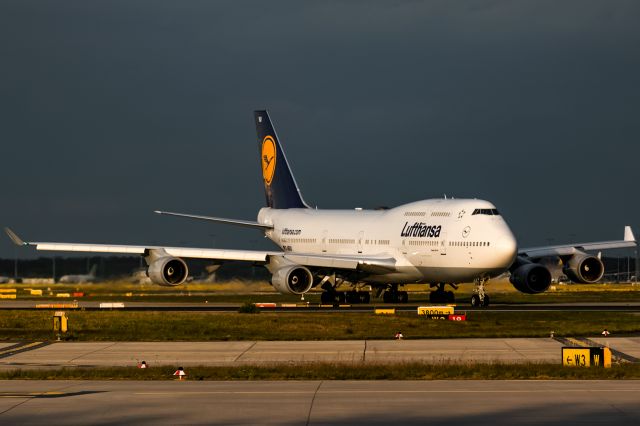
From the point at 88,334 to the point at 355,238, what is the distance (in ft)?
85.5

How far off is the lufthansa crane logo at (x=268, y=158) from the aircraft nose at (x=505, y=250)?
2506 centimetres

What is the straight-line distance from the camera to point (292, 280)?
55.6 meters

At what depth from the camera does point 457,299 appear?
209 ft

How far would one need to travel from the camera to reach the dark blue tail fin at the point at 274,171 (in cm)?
7244

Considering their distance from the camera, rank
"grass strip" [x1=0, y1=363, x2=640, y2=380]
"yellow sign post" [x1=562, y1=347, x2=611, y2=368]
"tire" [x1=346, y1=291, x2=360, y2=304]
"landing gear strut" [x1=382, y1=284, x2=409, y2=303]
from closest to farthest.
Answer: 1. "grass strip" [x1=0, y1=363, x2=640, y2=380]
2. "yellow sign post" [x1=562, y1=347, x2=611, y2=368]
3. "tire" [x1=346, y1=291, x2=360, y2=304]
4. "landing gear strut" [x1=382, y1=284, x2=409, y2=303]

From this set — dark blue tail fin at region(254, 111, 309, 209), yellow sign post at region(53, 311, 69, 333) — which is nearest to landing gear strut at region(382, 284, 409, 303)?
dark blue tail fin at region(254, 111, 309, 209)

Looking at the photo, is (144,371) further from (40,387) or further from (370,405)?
(370,405)

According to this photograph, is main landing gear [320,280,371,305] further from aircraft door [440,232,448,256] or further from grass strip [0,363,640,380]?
grass strip [0,363,640,380]

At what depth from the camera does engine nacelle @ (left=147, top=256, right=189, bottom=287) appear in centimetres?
5684

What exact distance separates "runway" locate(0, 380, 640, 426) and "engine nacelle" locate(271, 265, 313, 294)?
104 ft

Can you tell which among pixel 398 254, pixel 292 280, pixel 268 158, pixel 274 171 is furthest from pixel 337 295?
pixel 268 158

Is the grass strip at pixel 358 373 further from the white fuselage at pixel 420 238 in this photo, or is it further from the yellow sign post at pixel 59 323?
the white fuselage at pixel 420 238

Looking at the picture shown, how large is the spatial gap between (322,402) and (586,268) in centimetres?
4243

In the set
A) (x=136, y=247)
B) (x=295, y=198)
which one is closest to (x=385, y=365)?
(x=136, y=247)
